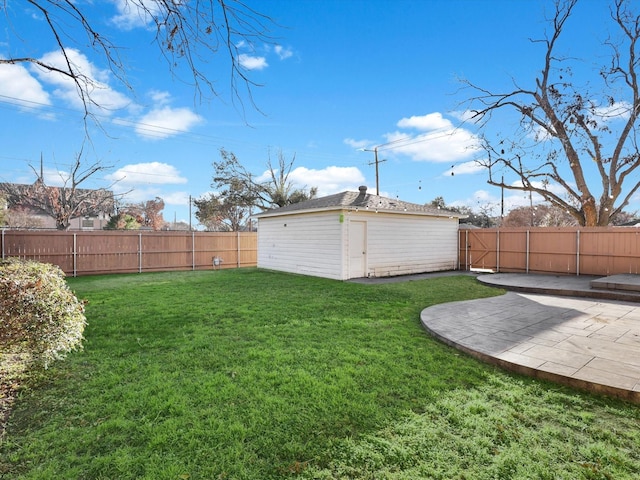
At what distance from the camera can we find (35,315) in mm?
3027

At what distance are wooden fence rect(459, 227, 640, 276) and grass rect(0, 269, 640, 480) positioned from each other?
967 cm

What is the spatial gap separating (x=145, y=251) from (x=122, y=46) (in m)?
12.7

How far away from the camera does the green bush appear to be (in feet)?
9.56

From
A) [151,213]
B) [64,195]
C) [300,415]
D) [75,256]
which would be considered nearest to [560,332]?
[300,415]

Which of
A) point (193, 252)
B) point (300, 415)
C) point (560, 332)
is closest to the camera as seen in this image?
point (300, 415)

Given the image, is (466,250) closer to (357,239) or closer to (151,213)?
(357,239)

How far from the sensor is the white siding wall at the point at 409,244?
1122 cm


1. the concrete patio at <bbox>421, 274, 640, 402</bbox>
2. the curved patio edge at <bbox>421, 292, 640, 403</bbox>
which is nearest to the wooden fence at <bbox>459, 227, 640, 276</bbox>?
the concrete patio at <bbox>421, 274, 640, 402</bbox>

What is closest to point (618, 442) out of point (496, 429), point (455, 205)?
point (496, 429)

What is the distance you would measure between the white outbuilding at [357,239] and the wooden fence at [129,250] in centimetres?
235

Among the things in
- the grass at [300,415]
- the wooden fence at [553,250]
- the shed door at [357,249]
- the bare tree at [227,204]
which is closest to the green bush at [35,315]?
the grass at [300,415]

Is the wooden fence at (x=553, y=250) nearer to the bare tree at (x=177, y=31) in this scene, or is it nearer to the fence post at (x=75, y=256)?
the bare tree at (x=177, y=31)

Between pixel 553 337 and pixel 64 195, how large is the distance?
24.3 m

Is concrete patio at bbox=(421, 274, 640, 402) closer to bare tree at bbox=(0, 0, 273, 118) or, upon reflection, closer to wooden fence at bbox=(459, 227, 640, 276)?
wooden fence at bbox=(459, 227, 640, 276)
